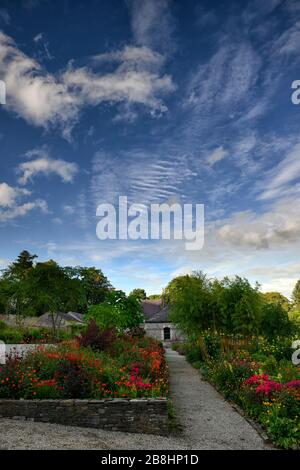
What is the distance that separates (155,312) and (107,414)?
Answer: 3811 centimetres

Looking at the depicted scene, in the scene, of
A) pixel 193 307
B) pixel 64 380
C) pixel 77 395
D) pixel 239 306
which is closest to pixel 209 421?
pixel 77 395

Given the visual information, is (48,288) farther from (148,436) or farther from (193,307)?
(148,436)

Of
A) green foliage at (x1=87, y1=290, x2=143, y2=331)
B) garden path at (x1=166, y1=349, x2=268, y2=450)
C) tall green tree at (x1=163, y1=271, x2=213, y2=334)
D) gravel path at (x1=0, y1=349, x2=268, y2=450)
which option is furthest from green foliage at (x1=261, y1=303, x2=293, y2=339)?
gravel path at (x1=0, y1=349, x2=268, y2=450)

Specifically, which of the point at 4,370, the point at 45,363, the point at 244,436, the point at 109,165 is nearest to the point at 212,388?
the point at 244,436

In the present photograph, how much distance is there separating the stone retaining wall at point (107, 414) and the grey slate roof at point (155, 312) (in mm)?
28814

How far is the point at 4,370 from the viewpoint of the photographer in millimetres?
7492

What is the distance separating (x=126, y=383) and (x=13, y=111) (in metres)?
9.28

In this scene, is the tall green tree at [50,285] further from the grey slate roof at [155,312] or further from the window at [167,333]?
the window at [167,333]

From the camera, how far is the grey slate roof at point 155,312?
38938 millimetres

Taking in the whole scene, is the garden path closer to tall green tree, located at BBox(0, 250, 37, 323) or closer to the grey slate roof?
tall green tree, located at BBox(0, 250, 37, 323)

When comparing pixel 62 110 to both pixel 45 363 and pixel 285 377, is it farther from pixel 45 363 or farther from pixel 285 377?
pixel 285 377

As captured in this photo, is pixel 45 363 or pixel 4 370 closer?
pixel 4 370

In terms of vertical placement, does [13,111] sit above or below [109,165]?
above

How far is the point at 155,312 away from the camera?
4397cm
